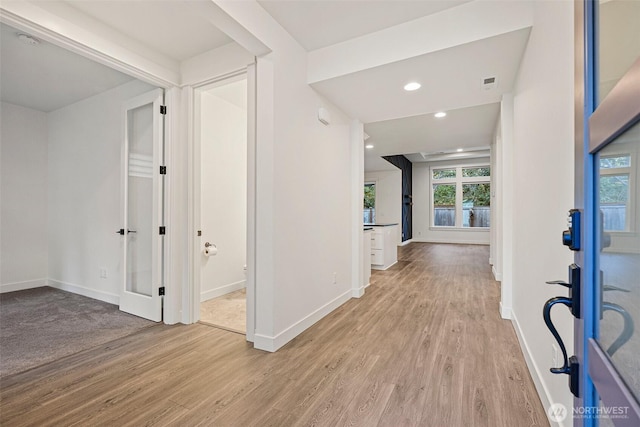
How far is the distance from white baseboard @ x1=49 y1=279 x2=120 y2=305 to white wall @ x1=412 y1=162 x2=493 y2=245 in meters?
9.61

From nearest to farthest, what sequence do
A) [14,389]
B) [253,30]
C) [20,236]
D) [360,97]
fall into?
[14,389]
[253,30]
[360,97]
[20,236]

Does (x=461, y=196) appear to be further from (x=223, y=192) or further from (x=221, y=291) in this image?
(x=221, y=291)

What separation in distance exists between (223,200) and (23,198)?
304cm

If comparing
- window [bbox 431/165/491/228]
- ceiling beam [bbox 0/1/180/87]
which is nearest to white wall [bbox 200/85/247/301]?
ceiling beam [bbox 0/1/180/87]

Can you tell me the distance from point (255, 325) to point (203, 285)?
1.52 meters

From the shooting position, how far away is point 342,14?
2.23 meters

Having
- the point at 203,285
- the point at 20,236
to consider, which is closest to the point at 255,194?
the point at 203,285

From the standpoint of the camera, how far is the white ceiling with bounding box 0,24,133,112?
110 inches

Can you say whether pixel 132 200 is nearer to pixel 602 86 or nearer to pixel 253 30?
pixel 253 30

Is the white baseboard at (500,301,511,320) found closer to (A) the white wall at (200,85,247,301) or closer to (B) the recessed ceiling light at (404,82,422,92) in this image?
(B) the recessed ceiling light at (404,82,422,92)

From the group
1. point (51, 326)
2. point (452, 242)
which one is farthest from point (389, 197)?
point (51, 326)

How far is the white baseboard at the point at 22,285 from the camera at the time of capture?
4018mm

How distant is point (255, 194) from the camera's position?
2395mm

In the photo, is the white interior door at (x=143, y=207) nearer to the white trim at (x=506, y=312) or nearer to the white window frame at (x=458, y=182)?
the white trim at (x=506, y=312)
